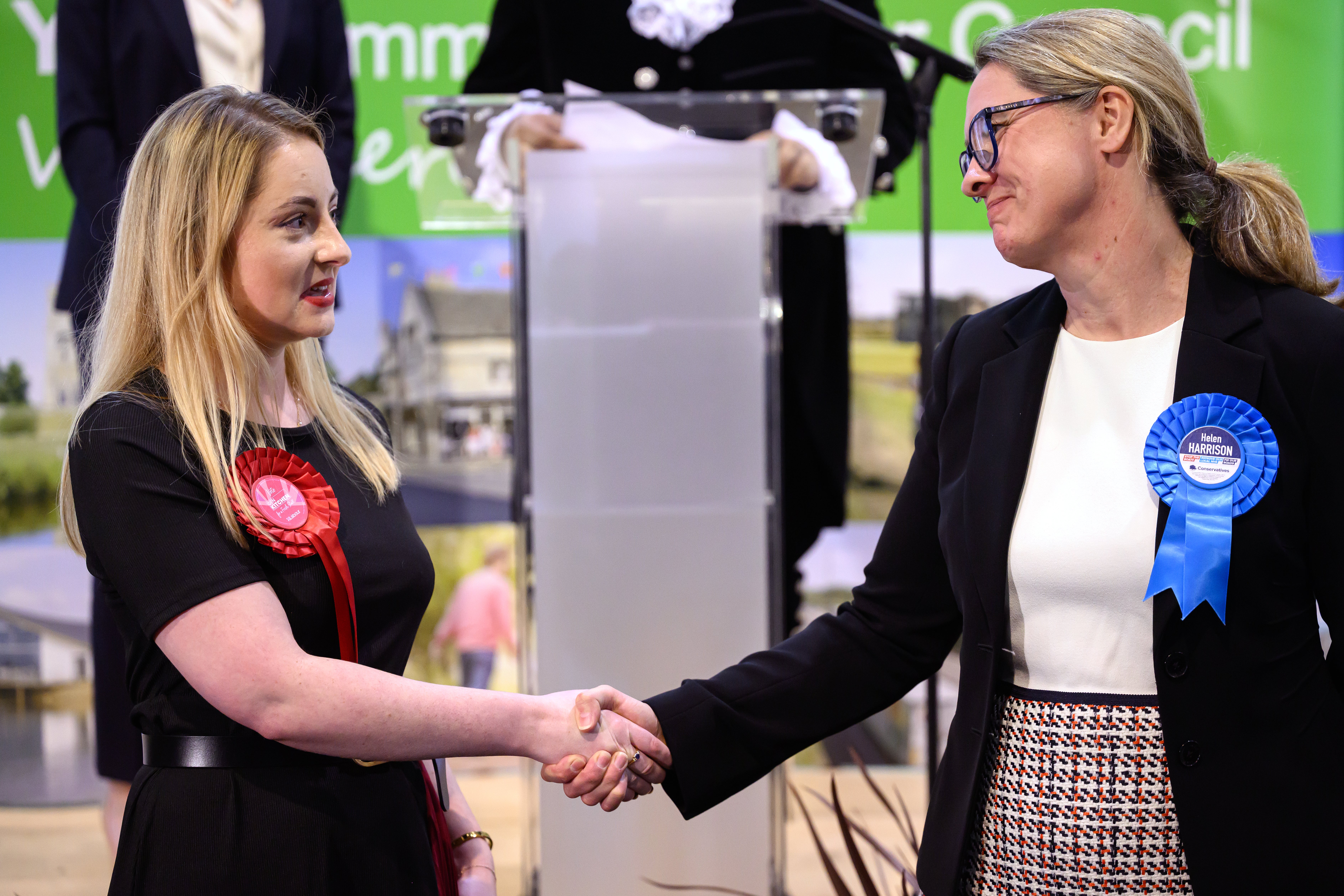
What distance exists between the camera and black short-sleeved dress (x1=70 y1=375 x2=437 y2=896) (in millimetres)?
1198

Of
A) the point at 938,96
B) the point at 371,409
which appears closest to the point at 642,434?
the point at 371,409

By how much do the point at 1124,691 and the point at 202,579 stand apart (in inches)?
37.1

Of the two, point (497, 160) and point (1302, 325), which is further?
point (497, 160)

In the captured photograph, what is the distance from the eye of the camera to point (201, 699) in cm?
126

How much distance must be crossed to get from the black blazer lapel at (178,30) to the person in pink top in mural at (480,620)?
5.64 ft

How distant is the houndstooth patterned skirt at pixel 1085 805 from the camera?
1.26 metres

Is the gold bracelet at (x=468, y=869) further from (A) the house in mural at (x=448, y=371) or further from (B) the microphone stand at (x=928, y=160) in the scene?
(A) the house in mural at (x=448, y=371)

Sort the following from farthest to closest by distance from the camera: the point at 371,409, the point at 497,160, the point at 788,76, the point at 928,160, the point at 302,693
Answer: the point at 788,76 → the point at 928,160 → the point at 497,160 → the point at 371,409 → the point at 302,693

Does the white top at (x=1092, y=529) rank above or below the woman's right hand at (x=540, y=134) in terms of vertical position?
below

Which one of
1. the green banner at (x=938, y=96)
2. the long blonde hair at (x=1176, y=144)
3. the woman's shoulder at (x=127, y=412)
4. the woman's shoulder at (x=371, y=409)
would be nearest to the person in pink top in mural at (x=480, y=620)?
the green banner at (x=938, y=96)

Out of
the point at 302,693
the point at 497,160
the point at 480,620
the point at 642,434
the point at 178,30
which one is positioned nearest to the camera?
the point at 302,693

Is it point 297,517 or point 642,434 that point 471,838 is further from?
point 642,434

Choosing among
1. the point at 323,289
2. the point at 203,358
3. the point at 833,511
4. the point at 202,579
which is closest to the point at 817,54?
the point at 833,511

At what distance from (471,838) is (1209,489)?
0.95 metres
